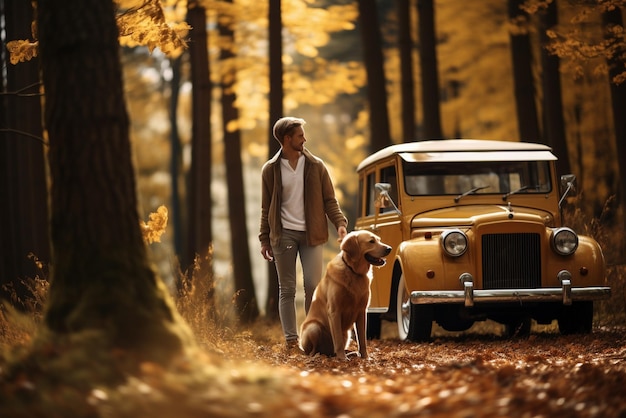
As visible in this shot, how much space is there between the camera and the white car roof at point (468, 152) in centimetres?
1110

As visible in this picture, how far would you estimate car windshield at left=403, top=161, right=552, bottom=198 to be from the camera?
1130cm

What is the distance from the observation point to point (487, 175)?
11.5m

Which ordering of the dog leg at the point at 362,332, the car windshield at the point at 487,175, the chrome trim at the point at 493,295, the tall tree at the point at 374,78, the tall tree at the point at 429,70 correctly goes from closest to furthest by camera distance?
the dog leg at the point at 362,332 < the chrome trim at the point at 493,295 < the car windshield at the point at 487,175 < the tall tree at the point at 374,78 < the tall tree at the point at 429,70

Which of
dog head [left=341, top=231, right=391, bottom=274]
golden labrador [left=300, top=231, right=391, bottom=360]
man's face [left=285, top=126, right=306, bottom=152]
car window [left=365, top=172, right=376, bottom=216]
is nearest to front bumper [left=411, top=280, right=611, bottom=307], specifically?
golden labrador [left=300, top=231, right=391, bottom=360]

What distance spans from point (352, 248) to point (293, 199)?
40.0 inches

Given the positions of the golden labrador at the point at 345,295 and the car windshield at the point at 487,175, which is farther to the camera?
the car windshield at the point at 487,175

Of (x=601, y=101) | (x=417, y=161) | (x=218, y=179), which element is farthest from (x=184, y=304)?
(x=218, y=179)

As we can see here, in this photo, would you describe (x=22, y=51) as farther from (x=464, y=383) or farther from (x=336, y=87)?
(x=336, y=87)

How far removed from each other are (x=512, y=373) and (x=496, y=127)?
58.8 ft

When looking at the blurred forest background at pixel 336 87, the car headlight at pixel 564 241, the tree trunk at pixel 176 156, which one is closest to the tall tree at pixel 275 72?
the blurred forest background at pixel 336 87

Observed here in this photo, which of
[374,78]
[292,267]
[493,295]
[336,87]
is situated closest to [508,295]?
[493,295]

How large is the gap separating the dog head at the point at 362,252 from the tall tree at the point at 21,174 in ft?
19.9

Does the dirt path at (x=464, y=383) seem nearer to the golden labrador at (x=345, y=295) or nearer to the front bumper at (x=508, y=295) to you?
the golden labrador at (x=345, y=295)

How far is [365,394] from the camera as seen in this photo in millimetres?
5367
